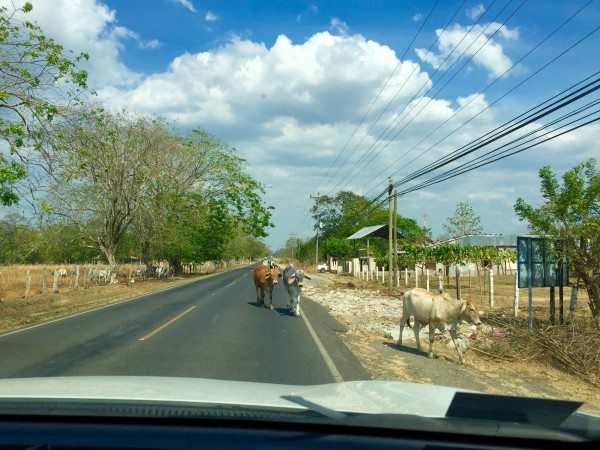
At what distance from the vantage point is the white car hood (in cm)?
334

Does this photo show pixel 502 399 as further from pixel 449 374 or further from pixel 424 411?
pixel 449 374

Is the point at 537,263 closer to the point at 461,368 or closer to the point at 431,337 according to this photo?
the point at 431,337

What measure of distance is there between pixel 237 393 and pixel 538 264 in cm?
1334

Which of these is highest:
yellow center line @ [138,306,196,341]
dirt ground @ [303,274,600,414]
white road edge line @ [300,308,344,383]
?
yellow center line @ [138,306,196,341]

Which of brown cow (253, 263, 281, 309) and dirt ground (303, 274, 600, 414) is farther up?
brown cow (253, 263, 281, 309)

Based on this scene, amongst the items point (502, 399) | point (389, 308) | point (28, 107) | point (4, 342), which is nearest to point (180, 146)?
point (389, 308)

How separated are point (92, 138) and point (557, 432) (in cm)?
1867

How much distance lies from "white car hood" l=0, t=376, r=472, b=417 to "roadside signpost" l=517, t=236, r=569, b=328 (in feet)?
38.2

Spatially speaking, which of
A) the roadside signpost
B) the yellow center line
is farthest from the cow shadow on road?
the yellow center line

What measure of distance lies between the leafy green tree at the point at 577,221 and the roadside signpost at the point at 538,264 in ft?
1.51

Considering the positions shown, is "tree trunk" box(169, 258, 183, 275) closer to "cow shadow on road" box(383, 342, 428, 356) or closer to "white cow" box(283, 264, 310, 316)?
"white cow" box(283, 264, 310, 316)

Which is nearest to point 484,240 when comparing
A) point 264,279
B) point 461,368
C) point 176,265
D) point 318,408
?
point 176,265

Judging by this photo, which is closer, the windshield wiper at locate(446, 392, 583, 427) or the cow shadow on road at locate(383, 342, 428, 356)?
the windshield wiper at locate(446, 392, 583, 427)

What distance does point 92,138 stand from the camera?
1931 centimetres
